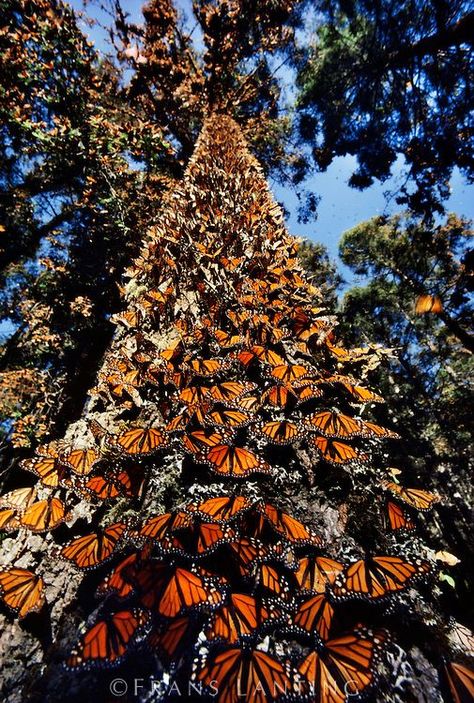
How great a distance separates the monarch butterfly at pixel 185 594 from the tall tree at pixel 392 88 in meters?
7.95

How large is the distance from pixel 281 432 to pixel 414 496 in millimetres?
516

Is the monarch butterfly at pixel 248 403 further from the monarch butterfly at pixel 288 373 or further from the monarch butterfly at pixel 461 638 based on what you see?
the monarch butterfly at pixel 461 638

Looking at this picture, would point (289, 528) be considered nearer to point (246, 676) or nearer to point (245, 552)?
point (245, 552)

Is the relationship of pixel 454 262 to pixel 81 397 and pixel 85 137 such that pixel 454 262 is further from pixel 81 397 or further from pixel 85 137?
pixel 81 397

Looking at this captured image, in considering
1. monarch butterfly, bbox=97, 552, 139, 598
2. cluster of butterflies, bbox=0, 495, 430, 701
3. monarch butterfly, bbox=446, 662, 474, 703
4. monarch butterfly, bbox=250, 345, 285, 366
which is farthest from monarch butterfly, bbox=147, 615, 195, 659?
monarch butterfly, bbox=250, 345, 285, 366

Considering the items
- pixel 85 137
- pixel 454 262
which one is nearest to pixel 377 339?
pixel 454 262

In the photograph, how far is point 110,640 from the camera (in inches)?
29.7

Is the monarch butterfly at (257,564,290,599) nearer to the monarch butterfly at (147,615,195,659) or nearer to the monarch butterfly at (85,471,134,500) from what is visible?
the monarch butterfly at (147,615,195,659)

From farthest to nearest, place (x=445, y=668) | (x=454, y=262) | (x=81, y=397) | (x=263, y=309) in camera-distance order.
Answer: (x=454, y=262)
(x=81, y=397)
(x=263, y=309)
(x=445, y=668)

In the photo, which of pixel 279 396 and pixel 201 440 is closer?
pixel 201 440

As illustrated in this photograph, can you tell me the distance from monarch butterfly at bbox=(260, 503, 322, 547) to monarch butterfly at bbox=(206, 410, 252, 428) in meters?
0.31

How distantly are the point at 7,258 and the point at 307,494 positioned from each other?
1167cm

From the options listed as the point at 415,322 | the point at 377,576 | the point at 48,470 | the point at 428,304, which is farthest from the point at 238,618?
the point at 415,322

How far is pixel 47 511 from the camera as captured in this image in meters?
1.10
